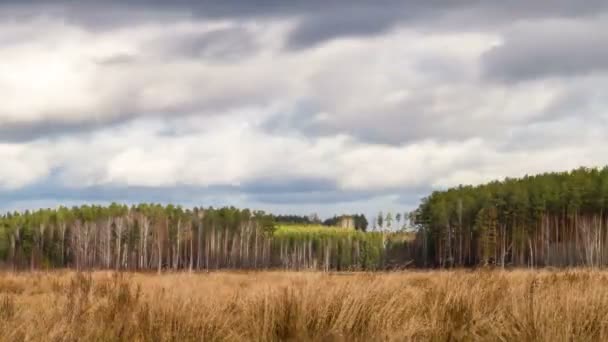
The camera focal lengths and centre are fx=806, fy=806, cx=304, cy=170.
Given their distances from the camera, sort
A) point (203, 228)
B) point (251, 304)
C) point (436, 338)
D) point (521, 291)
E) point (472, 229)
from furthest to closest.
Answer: point (203, 228) → point (472, 229) → point (521, 291) → point (251, 304) → point (436, 338)

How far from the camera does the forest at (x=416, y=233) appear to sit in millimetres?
85706

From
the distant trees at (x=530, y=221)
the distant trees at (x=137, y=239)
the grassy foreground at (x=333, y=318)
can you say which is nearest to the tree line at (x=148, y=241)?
the distant trees at (x=137, y=239)

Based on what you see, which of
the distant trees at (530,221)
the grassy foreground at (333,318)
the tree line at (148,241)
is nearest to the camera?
the grassy foreground at (333,318)

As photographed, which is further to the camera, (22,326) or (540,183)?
(540,183)

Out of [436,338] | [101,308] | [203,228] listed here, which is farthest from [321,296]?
[203,228]

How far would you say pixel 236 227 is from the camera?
12900 cm

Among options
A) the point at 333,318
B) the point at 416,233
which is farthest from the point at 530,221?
the point at 333,318

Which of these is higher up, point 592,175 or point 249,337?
point 592,175

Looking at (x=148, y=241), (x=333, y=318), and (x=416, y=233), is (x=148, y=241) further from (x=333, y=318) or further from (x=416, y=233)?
(x=333, y=318)

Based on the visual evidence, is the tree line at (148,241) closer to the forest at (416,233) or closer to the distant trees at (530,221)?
the forest at (416,233)

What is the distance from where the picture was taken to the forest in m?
85.7

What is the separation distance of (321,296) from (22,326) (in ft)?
9.59

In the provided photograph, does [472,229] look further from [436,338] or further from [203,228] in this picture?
[436,338]

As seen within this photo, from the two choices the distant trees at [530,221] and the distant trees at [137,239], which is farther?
the distant trees at [137,239]
